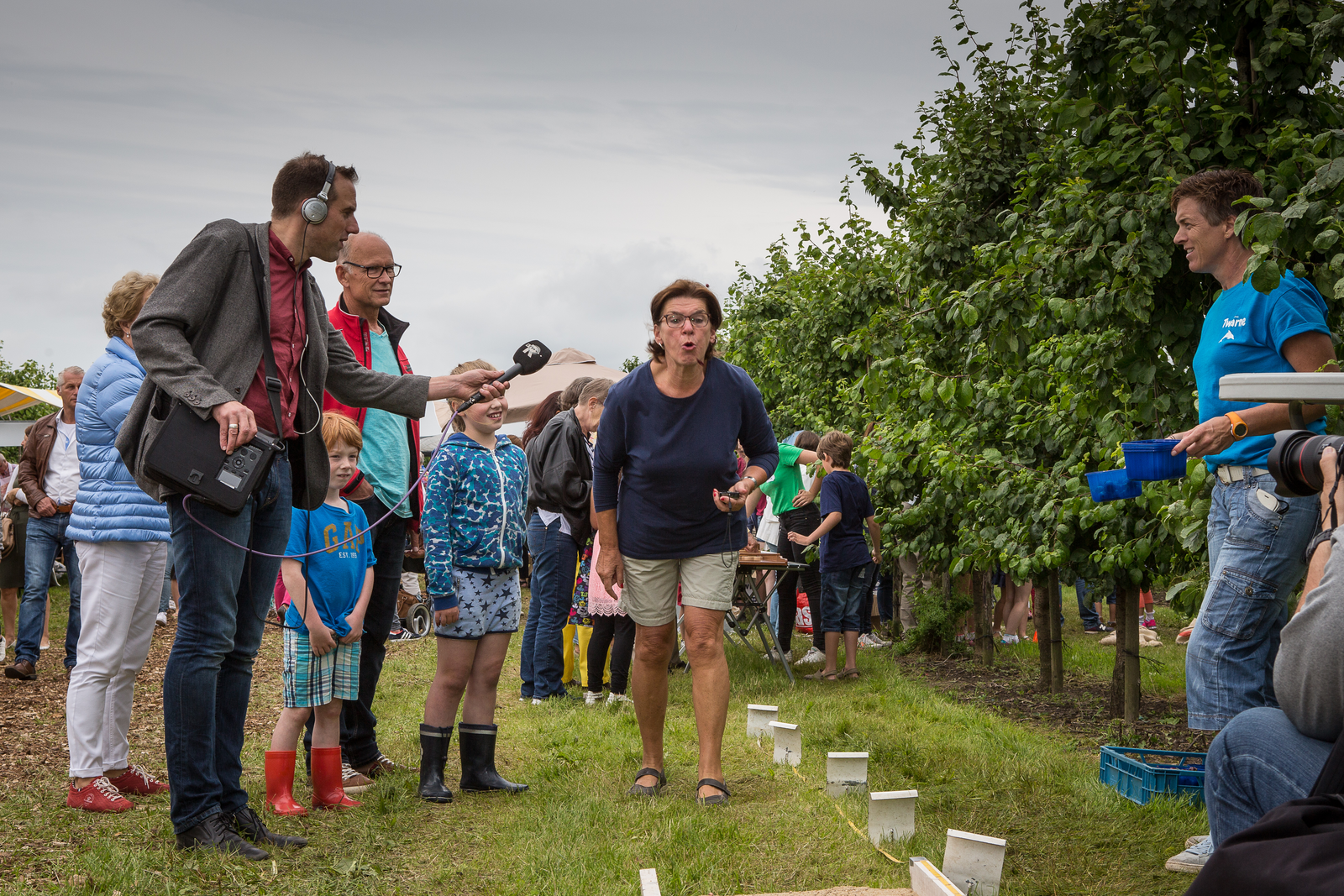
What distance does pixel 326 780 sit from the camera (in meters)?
4.20

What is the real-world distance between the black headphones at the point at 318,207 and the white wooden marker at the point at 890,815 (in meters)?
2.61

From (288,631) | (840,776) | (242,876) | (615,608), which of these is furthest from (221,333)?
(615,608)

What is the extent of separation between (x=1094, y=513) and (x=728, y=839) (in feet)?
8.68

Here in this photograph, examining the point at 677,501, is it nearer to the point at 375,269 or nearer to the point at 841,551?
the point at 375,269

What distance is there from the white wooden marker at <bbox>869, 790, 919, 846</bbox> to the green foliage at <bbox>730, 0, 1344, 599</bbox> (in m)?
1.53

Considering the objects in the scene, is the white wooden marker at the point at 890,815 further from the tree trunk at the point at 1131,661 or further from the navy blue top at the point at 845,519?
the navy blue top at the point at 845,519

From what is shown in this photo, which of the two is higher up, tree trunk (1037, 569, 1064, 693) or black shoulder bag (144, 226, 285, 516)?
black shoulder bag (144, 226, 285, 516)

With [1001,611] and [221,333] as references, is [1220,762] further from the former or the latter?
[1001,611]

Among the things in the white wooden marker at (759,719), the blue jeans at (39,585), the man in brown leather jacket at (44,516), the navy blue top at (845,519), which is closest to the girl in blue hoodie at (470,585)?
the white wooden marker at (759,719)

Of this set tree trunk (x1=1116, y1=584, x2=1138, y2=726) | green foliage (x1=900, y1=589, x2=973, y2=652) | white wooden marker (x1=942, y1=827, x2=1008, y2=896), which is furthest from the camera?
green foliage (x1=900, y1=589, x2=973, y2=652)

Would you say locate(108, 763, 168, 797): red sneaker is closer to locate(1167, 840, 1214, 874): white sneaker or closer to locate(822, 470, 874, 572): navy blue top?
locate(1167, 840, 1214, 874): white sneaker

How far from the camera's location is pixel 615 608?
717 cm

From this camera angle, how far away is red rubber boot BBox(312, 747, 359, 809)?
4.19 m

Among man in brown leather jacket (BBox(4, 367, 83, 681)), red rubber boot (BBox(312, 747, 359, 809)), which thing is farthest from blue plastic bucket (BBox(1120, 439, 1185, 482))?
man in brown leather jacket (BBox(4, 367, 83, 681))
